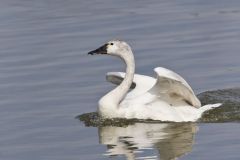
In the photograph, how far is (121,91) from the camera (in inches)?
623

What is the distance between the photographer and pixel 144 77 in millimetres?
16469

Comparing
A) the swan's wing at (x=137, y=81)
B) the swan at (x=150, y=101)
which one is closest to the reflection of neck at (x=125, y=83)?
the swan at (x=150, y=101)

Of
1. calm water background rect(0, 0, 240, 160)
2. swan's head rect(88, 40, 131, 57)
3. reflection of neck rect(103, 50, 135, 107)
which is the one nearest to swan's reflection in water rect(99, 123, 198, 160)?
calm water background rect(0, 0, 240, 160)

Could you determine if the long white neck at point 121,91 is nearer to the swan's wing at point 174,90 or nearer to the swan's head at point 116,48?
the swan's head at point 116,48

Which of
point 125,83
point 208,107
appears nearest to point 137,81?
point 125,83

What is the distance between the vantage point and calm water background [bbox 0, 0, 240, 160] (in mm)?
13688

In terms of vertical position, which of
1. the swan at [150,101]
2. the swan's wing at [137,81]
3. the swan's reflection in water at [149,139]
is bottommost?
the swan's reflection in water at [149,139]

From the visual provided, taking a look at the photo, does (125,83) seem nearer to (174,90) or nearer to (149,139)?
(174,90)

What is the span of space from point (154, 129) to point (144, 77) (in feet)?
6.22

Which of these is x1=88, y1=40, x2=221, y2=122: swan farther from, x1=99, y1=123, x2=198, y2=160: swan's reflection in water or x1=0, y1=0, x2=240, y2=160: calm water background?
x1=0, y1=0, x2=240, y2=160: calm water background

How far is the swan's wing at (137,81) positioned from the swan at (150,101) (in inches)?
0.8

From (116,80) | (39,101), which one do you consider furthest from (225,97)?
(39,101)

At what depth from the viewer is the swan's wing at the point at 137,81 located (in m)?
16.2

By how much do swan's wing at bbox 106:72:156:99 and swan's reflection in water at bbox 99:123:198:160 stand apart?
1.10m
